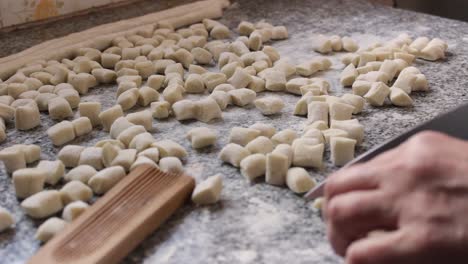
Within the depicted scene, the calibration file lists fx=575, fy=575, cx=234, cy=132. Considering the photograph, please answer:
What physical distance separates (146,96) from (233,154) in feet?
0.99

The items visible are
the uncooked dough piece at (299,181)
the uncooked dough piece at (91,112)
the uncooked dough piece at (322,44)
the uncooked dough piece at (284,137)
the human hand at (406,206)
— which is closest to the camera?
the human hand at (406,206)

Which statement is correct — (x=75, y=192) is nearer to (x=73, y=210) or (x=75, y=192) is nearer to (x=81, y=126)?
(x=73, y=210)

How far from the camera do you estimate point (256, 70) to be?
130 centimetres

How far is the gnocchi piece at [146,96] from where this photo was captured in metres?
1.17

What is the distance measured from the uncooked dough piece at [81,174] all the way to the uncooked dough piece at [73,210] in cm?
8

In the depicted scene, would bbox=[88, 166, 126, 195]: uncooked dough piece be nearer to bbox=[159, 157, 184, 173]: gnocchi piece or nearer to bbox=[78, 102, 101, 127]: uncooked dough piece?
bbox=[159, 157, 184, 173]: gnocchi piece

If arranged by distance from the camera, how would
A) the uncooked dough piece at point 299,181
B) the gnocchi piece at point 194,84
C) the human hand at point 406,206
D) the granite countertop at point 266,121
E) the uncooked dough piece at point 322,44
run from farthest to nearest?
the uncooked dough piece at point 322,44 < the gnocchi piece at point 194,84 < the uncooked dough piece at point 299,181 < the granite countertop at point 266,121 < the human hand at point 406,206

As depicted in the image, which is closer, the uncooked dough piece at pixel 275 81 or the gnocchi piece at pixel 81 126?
the gnocchi piece at pixel 81 126

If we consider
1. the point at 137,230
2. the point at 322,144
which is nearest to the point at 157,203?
the point at 137,230

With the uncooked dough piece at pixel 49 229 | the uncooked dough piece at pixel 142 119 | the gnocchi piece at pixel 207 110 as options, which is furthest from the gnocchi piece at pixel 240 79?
the uncooked dough piece at pixel 49 229

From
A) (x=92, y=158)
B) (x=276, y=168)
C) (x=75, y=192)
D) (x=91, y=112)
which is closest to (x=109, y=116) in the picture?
(x=91, y=112)

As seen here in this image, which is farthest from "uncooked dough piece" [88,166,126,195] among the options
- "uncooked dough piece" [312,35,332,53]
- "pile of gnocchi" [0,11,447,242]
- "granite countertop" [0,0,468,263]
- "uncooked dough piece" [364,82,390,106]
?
"uncooked dough piece" [312,35,332,53]

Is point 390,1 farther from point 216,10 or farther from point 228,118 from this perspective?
point 228,118

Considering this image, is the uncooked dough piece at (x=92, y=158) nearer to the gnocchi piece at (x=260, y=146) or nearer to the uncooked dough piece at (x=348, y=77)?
the gnocchi piece at (x=260, y=146)
